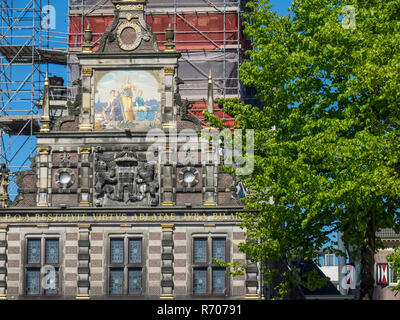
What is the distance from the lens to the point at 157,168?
38.2 meters

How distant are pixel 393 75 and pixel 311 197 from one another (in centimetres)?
455

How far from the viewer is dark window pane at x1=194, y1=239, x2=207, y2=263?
3759cm

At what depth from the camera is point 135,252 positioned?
3769 centimetres

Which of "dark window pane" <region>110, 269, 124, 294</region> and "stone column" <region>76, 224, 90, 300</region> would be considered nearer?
"stone column" <region>76, 224, 90, 300</region>

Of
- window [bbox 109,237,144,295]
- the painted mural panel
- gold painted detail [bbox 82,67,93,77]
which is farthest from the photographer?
gold painted detail [bbox 82,67,93,77]

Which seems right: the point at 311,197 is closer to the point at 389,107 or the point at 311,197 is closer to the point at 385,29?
the point at 389,107

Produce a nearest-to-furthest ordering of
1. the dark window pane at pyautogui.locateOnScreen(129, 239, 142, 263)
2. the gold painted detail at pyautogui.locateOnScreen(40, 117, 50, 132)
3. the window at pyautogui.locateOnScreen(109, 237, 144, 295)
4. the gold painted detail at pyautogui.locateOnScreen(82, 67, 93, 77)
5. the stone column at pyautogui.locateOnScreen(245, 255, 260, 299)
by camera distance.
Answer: the stone column at pyautogui.locateOnScreen(245, 255, 260, 299) < the window at pyautogui.locateOnScreen(109, 237, 144, 295) < the dark window pane at pyautogui.locateOnScreen(129, 239, 142, 263) < the gold painted detail at pyautogui.locateOnScreen(40, 117, 50, 132) < the gold painted detail at pyautogui.locateOnScreen(82, 67, 93, 77)

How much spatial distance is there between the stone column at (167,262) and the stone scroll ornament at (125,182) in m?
1.32

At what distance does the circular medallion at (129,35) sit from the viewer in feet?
130

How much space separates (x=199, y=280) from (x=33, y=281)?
7018 mm

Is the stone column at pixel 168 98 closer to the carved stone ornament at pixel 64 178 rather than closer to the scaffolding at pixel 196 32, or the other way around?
the carved stone ornament at pixel 64 178

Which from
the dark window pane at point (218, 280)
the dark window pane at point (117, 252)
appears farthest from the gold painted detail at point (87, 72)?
the dark window pane at point (218, 280)

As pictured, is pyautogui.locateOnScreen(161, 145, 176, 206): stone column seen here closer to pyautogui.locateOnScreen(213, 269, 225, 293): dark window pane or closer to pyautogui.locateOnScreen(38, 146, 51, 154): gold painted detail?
pyautogui.locateOnScreen(213, 269, 225, 293): dark window pane

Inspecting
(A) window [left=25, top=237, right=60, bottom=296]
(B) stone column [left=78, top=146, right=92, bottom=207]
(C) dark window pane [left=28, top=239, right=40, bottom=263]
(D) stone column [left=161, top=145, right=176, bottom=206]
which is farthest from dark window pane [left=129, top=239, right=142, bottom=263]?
(C) dark window pane [left=28, top=239, right=40, bottom=263]
